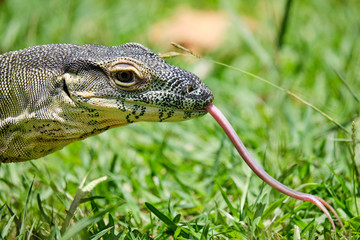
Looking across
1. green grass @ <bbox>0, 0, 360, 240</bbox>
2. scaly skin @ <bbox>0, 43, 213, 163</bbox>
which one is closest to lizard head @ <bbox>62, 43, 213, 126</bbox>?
scaly skin @ <bbox>0, 43, 213, 163</bbox>

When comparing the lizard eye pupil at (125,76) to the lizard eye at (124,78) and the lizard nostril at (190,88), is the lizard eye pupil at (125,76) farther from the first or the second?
the lizard nostril at (190,88)

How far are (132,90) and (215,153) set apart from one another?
64.7 inches

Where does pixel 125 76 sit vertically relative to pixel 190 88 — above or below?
above

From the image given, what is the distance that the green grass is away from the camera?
3084 mm

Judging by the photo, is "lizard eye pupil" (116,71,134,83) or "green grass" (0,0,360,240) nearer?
"lizard eye pupil" (116,71,134,83)

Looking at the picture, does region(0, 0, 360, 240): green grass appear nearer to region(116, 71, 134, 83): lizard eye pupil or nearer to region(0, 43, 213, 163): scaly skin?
region(0, 43, 213, 163): scaly skin

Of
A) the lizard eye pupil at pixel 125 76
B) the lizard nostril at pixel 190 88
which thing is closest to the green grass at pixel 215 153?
the lizard nostril at pixel 190 88

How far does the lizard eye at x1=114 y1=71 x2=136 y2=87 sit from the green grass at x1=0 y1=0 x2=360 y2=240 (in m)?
0.47

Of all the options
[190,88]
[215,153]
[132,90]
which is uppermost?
[132,90]

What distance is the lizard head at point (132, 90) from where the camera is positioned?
285 centimetres

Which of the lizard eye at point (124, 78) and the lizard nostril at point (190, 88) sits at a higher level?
the lizard eye at point (124, 78)

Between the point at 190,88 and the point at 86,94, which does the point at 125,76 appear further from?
the point at 190,88

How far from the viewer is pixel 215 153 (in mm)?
4363

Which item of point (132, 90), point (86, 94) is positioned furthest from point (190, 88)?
point (86, 94)
